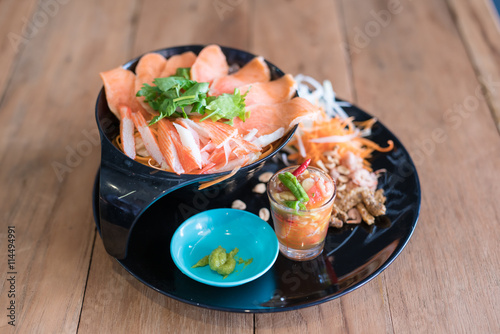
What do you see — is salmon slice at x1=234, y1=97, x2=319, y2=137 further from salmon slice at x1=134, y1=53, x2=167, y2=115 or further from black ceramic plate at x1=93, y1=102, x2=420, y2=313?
salmon slice at x1=134, y1=53, x2=167, y2=115

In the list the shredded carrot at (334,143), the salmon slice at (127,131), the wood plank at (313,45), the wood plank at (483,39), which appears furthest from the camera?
the wood plank at (483,39)

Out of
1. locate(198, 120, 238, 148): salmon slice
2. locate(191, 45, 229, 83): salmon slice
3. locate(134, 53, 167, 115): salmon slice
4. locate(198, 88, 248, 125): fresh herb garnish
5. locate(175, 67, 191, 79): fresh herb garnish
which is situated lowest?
locate(134, 53, 167, 115): salmon slice

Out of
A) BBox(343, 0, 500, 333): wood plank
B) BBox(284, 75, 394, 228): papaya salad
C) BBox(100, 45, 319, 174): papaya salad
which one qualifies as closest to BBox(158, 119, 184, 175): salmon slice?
BBox(100, 45, 319, 174): papaya salad

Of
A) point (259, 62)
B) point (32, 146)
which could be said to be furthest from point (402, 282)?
point (32, 146)

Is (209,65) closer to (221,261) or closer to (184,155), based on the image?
(184,155)

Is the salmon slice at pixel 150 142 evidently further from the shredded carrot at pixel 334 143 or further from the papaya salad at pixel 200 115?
the shredded carrot at pixel 334 143

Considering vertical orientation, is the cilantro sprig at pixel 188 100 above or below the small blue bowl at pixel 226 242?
above

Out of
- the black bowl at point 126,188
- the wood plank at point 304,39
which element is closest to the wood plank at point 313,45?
the wood plank at point 304,39
